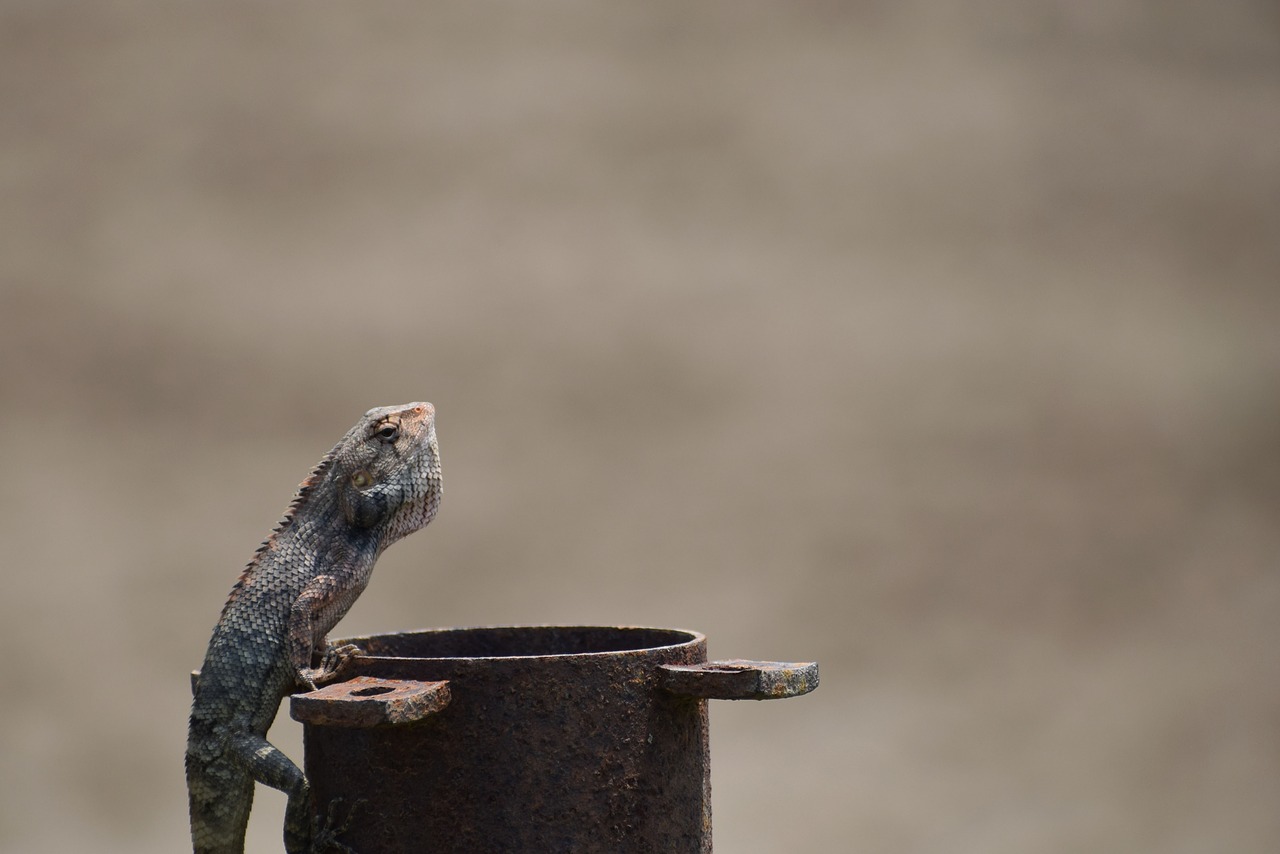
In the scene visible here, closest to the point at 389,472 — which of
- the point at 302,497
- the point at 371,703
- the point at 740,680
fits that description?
the point at 302,497

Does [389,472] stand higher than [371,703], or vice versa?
[389,472]

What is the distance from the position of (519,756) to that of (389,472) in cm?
53

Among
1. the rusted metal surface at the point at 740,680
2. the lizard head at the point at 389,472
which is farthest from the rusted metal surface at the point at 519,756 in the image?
the lizard head at the point at 389,472

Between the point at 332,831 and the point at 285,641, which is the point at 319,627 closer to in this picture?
the point at 285,641

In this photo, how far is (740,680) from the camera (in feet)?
6.51

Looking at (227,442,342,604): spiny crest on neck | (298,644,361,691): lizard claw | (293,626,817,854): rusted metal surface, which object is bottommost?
(293,626,817,854): rusted metal surface

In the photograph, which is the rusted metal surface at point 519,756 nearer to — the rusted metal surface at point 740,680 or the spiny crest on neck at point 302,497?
the rusted metal surface at point 740,680

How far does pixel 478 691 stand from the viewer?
1.97 m

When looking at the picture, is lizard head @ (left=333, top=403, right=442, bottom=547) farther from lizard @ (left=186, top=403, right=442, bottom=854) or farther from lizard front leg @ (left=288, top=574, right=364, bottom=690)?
lizard front leg @ (left=288, top=574, right=364, bottom=690)

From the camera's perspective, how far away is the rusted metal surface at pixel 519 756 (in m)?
1.98

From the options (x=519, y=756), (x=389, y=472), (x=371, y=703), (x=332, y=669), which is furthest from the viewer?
(x=389, y=472)

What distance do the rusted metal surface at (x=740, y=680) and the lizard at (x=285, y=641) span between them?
0.50 m

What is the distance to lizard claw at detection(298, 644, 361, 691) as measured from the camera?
6.74 feet

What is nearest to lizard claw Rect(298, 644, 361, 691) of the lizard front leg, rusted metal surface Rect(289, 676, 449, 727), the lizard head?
the lizard front leg
